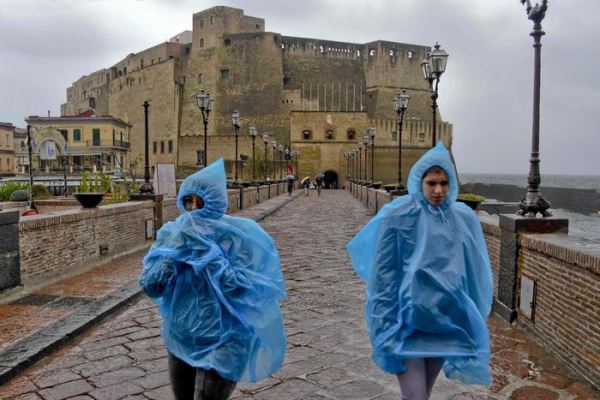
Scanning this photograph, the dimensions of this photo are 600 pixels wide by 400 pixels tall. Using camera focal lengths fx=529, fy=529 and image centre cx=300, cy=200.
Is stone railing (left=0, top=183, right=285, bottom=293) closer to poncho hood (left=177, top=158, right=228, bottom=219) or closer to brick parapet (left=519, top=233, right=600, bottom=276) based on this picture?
poncho hood (left=177, top=158, right=228, bottom=219)

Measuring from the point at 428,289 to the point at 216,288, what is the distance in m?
1.03

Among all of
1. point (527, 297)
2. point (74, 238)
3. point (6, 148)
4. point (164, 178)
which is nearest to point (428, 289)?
point (527, 297)

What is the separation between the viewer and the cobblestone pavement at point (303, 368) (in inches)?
141

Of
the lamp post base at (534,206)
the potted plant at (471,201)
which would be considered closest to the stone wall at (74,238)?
the lamp post base at (534,206)

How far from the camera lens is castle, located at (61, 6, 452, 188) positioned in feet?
184

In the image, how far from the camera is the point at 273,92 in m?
60.0

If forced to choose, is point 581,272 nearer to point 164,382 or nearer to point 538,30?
point 164,382

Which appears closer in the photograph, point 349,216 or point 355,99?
point 349,216

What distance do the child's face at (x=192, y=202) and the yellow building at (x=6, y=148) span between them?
56.8 m

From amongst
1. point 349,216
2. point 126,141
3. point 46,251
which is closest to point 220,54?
point 126,141

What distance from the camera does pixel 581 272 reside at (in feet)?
12.7

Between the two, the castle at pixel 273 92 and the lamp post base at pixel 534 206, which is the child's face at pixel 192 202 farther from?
the castle at pixel 273 92

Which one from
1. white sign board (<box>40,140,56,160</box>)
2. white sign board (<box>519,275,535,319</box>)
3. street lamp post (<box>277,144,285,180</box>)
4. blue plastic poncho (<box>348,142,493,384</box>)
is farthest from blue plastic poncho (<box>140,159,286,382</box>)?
street lamp post (<box>277,144,285,180</box>)

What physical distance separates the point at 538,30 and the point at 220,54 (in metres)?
57.1
